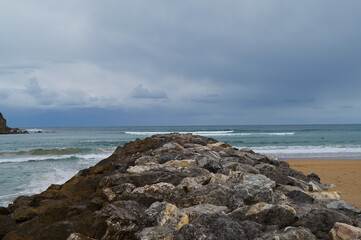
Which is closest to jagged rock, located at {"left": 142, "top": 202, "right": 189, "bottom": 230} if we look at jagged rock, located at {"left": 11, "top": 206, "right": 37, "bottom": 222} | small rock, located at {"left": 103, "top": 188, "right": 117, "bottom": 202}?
small rock, located at {"left": 103, "top": 188, "right": 117, "bottom": 202}

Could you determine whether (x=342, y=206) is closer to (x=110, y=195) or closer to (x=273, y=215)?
(x=273, y=215)

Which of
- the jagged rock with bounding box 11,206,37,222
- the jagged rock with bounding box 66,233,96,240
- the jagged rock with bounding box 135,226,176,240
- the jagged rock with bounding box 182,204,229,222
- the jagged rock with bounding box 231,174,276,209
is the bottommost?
the jagged rock with bounding box 11,206,37,222

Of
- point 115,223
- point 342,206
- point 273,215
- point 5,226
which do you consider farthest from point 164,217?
point 342,206

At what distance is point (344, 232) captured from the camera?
269 centimetres

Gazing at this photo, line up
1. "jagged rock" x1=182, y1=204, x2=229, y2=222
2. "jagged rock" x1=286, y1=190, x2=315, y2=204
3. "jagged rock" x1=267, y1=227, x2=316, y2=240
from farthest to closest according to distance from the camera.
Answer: "jagged rock" x1=286, y1=190, x2=315, y2=204
"jagged rock" x1=182, y1=204, x2=229, y2=222
"jagged rock" x1=267, y1=227, x2=316, y2=240

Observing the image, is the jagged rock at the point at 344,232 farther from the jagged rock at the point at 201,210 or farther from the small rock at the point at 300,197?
the small rock at the point at 300,197

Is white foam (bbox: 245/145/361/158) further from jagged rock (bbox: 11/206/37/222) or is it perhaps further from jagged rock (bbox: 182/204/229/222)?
jagged rock (bbox: 11/206/37/222)

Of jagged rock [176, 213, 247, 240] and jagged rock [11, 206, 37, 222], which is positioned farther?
jagged rock [11, 206, 37, 222]

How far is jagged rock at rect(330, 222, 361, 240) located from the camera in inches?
104

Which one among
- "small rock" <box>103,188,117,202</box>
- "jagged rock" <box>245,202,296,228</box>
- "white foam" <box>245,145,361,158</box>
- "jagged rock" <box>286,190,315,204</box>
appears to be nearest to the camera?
"jagged rock" <box>245,202,296,228</box>

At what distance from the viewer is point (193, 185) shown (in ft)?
13.9

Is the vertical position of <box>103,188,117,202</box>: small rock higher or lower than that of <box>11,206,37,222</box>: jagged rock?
higher

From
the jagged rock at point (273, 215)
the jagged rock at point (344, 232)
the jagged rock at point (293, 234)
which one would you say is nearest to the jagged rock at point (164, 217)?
the jagged rock at point (273, 215)

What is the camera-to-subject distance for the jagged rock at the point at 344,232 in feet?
8.64
